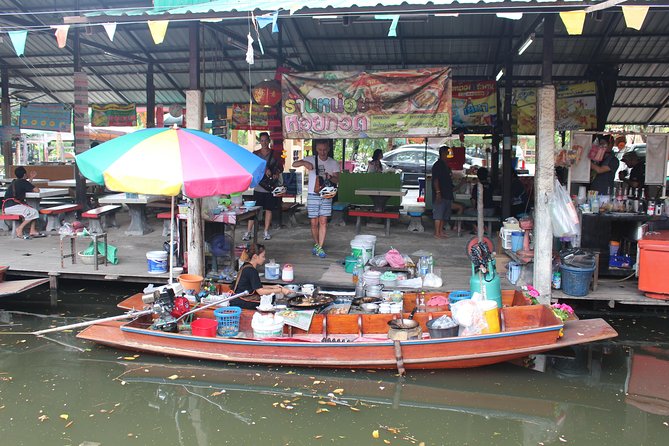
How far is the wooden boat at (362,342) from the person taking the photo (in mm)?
5770

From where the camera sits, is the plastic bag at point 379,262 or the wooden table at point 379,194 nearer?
the plastic bag at point 379,262

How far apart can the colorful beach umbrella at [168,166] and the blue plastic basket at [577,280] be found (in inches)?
170

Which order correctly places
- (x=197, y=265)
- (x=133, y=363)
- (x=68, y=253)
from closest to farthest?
(x=133, y=363) → (x=197, y=265) → (x=68, y=253)

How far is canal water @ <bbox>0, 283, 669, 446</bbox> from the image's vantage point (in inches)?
192

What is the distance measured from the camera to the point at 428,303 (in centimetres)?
688

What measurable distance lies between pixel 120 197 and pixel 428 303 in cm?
723

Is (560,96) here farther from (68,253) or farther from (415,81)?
(68,253)

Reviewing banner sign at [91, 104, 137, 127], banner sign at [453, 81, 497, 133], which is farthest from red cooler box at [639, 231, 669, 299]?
banner sign at [91, 104, 137, 127]

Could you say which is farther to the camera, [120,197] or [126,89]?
[126,89]

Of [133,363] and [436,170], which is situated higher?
[436,170]

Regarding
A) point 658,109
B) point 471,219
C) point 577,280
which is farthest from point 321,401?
point 658,109

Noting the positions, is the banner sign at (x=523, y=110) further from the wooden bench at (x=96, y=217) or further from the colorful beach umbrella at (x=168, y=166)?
the wooden bench at (x=96, y=217)

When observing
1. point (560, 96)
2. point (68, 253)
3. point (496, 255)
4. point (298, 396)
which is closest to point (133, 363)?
point (298, 396)

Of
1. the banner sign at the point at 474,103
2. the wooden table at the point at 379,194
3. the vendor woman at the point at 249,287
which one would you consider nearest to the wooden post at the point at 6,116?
the wooden table at the point at 379,194
